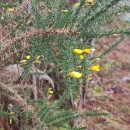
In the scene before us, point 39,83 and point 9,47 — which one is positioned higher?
point 9,47

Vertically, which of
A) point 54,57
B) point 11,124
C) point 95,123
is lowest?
point 95,123

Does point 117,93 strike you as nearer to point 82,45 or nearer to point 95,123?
point 95,123

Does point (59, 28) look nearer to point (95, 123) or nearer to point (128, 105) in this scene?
point (95, 123)

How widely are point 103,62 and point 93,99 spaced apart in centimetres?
78

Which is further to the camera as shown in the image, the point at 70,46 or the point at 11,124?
the point at 11,124

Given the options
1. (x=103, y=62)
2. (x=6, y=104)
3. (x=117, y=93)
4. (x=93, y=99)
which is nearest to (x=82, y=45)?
(x=6, y=104)

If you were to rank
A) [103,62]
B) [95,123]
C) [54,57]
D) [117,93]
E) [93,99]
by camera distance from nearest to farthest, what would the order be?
[54,57], [95,123], [93,99], [117,93], [103,62]

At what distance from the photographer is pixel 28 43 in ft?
3.67

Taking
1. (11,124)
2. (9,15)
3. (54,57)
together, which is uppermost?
(9,15)

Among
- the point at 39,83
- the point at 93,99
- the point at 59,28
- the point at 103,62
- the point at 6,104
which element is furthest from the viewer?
the point at 103,62

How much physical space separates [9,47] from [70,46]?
0.18 metres

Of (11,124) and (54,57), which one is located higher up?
(54,57)

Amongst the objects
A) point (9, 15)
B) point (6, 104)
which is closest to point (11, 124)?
point (6, 104)

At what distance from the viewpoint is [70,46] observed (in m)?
1.04
